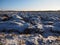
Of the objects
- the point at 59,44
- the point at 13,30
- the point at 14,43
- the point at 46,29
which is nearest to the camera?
the point at 14,43

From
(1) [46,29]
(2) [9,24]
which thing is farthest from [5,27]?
(1) [46,29]

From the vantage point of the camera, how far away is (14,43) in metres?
9.01

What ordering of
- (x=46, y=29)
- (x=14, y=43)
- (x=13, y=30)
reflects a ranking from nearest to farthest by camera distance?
(x=14, y=43) < (x=13, y=30) < (x=46, y=29)

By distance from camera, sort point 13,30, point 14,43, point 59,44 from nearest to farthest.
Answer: point 14,43
point 59,44
point 13,30

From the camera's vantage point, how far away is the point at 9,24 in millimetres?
15078

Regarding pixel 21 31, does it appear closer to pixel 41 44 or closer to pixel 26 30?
pixel 26 30

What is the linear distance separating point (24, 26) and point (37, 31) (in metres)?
1.46

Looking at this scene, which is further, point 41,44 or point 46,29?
point 46,29

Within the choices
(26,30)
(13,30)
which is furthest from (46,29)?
(13,30)

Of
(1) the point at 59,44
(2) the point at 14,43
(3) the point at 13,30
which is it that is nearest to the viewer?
(2) the point at 14,43

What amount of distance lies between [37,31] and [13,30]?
2249mm

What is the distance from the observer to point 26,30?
14.2 metres

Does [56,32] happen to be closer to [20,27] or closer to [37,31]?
[37,31]

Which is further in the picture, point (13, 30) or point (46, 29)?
point (46, 29)
